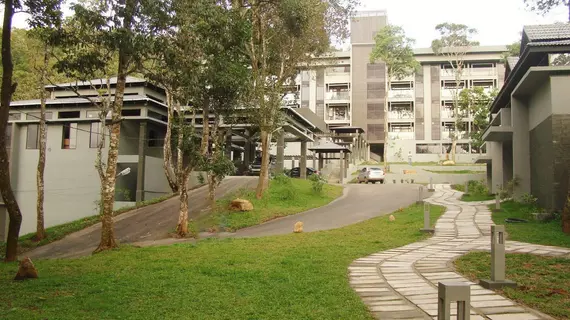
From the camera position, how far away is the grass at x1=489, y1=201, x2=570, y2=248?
11.1 metres

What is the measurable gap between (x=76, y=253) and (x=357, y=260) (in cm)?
1056

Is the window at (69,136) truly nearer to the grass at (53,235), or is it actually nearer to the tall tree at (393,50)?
the grass at (53,235)

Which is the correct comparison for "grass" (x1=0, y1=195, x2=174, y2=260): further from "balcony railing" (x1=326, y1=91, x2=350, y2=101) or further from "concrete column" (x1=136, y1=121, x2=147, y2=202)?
"balcony railing" (x1=326, y1=91, x2=350, y2=101)

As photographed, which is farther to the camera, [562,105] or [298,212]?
[298,212]

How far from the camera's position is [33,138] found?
27.3 m

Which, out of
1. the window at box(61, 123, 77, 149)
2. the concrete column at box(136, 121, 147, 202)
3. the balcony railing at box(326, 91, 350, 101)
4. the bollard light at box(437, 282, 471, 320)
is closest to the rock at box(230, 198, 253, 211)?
the concrete column at box(136, 121, 147, 202)

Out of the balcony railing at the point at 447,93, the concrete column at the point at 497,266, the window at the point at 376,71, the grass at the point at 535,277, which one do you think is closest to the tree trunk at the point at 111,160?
the grass at the point at 535,277

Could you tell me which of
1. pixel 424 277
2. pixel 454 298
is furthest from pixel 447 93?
pixel 454 298

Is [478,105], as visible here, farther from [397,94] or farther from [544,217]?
[544,217]

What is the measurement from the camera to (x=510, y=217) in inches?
630

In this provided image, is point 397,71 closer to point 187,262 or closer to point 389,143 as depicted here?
point 389,143

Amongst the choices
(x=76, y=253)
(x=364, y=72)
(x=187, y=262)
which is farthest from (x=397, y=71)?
(x=187, y=262)

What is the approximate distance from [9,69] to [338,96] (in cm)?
5026

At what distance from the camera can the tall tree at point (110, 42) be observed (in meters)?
12.0
